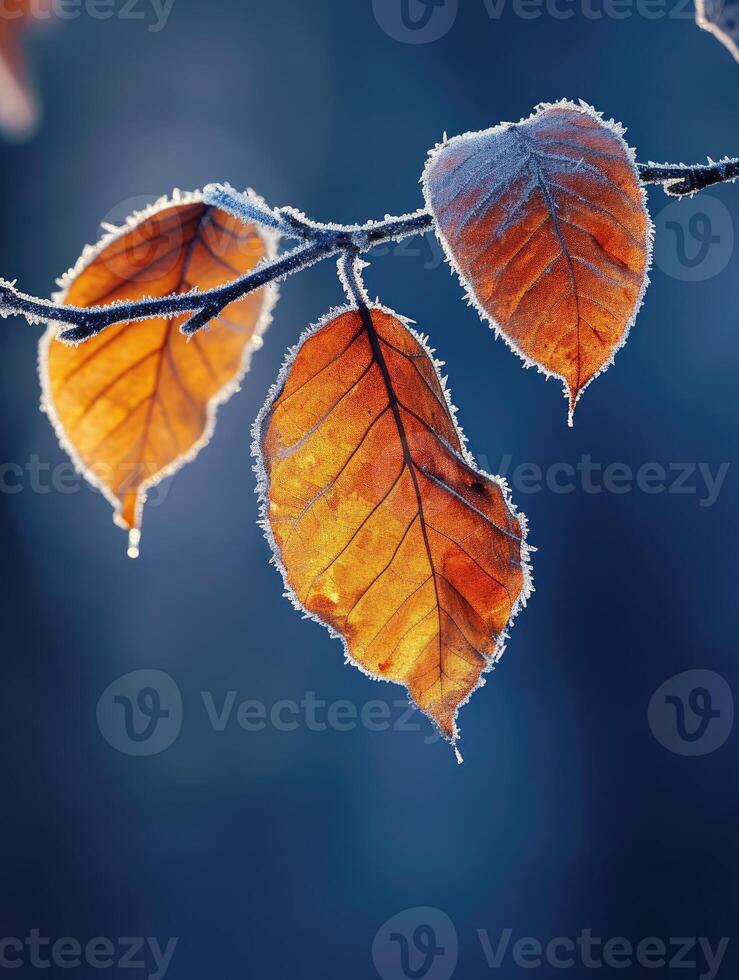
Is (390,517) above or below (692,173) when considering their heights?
below

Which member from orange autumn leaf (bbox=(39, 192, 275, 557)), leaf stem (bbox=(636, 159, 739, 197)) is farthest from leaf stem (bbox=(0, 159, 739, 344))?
orange autumn leaf (bbox=(39, 192, 275, 557))

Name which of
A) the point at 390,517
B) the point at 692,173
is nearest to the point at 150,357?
the point at 390,517

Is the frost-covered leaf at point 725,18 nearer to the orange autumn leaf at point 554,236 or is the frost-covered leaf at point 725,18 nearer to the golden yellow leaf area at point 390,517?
the orange autumn leaf at point 554,236

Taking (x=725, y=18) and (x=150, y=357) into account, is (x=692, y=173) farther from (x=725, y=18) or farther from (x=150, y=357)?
(x=150, y=357)

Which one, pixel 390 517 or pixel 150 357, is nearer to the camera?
pixel 390 517

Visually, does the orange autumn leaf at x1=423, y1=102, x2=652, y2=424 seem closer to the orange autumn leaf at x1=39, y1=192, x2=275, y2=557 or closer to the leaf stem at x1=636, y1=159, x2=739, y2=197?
the leaf stem at x1=636, y1=159, x2=739, y2=197

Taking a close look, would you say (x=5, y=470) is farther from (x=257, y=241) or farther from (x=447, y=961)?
(x=257, y=241)

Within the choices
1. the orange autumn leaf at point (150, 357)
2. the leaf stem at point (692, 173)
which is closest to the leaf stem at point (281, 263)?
the leaf stem at point (692, 173)
